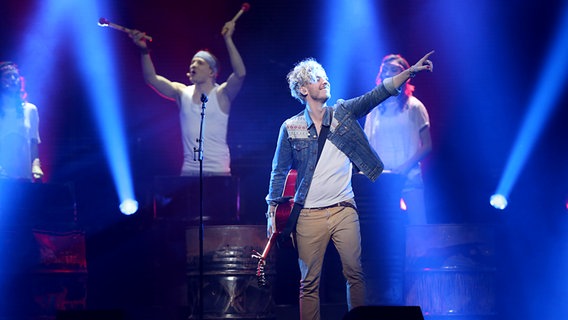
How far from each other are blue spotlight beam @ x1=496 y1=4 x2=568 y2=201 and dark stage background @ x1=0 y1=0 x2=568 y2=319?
0.10 metres

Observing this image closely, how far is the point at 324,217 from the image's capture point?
5594mm

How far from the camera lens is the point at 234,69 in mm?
7855

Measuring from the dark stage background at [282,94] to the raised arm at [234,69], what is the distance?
3.99 ft

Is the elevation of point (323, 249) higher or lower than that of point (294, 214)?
lower

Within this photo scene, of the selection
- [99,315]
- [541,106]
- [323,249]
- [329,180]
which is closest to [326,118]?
[329,180]

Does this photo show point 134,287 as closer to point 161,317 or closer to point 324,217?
point 161,317

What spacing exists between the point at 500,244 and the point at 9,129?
491 cm

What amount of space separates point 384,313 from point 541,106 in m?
5.08

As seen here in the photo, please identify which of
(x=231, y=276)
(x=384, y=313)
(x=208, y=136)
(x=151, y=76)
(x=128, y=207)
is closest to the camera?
(x=384, y=313)

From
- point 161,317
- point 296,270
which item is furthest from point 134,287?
point 296,270

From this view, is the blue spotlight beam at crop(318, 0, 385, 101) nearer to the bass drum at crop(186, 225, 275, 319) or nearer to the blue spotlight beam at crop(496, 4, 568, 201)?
the blue spotlight beam at crop(496, 4, 568, 201)

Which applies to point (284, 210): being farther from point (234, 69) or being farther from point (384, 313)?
point (234, 69)

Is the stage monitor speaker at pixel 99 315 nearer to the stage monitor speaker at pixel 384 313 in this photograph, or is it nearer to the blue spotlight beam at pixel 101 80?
the stage monitor speaker at pixel 384 313

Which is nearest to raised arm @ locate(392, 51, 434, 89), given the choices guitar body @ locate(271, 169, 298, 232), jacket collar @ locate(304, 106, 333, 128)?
jacket collar @ locate(304, 106, 333, 128)
